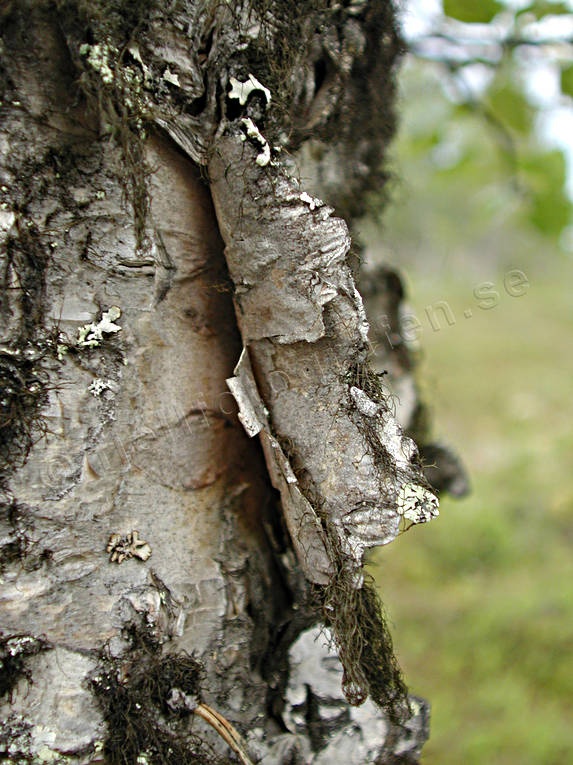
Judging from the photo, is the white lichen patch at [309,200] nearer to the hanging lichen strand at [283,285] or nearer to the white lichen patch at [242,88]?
the hanging lichen strand at [283,285]

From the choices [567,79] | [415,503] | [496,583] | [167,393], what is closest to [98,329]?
[167,393]

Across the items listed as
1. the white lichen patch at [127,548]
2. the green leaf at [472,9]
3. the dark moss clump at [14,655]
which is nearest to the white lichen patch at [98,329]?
the white lichen patch at [127,548]

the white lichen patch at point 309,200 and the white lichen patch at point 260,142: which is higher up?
the white lichen patch at point 260,142

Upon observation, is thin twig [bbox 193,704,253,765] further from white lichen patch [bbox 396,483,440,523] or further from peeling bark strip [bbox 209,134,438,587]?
white lichen patch [bbox 396,483,440,523]

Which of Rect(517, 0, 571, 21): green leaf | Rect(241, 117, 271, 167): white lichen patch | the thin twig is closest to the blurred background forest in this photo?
Rect(517, 0, 571, 21): green leaf

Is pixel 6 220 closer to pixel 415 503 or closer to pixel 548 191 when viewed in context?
pixel 415 503

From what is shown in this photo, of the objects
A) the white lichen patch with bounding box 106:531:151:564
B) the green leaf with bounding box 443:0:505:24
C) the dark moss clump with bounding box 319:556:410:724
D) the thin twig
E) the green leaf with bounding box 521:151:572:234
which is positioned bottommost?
the thin twig
